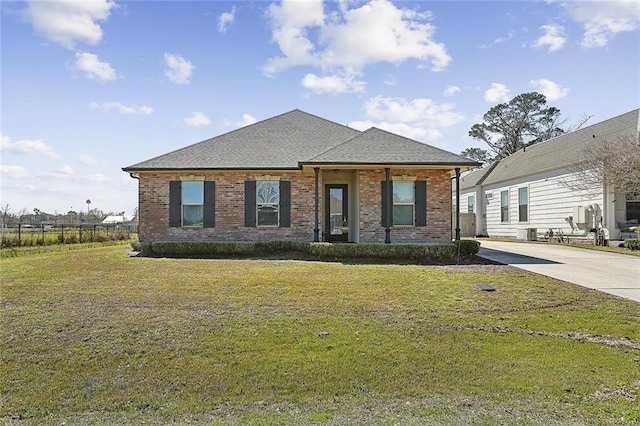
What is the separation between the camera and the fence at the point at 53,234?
19562 mm

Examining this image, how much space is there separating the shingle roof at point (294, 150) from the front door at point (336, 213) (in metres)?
1.65

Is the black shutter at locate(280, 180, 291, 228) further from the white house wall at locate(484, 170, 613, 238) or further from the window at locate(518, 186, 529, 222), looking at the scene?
the window at locate(518, 186, 529, 222)

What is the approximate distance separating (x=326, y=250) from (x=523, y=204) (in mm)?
14177

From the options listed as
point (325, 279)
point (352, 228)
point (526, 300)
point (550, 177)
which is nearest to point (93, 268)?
point (325, 279)

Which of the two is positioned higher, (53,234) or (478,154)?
(478,154)

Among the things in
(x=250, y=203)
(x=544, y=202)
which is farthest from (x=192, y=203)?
(x=544, y=202)

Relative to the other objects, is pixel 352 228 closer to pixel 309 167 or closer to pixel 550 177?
pixel 309 167

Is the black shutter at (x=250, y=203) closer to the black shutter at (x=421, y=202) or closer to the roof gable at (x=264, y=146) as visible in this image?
the roof gable at (x=264, y=146)

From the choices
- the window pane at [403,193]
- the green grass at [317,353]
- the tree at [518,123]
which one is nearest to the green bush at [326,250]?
the window pane at [403,193]

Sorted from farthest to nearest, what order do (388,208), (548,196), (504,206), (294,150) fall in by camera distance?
(504,206) < (548,196) < (294,150) < (388,208)

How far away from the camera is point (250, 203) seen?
15.0m

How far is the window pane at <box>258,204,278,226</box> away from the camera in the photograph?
15.0m

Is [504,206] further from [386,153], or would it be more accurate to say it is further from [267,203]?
[267,203]

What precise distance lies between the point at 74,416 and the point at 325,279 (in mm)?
5647
